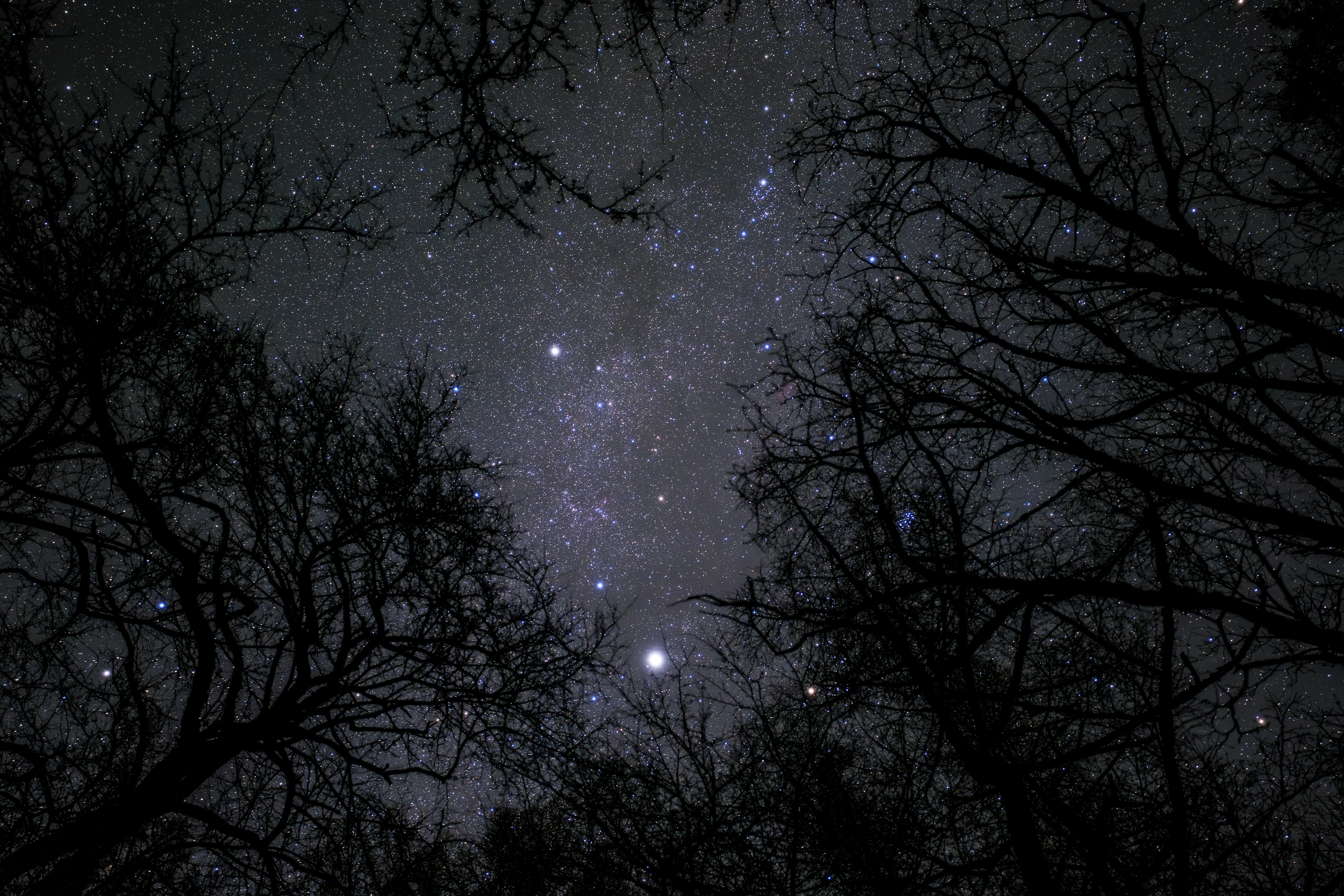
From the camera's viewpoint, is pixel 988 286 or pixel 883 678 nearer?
pixel 988 286

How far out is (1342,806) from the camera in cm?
739

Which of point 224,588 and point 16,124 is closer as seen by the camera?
point 16,124

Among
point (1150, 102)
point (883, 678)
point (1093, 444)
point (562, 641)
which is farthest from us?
point (562, 641)

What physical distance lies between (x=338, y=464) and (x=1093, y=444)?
6280mm

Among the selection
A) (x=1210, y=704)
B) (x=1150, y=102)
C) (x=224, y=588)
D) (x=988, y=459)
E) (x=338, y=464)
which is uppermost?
(x=338, y=464)

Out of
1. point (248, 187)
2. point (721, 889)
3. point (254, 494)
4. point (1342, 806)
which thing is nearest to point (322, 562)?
point (254, 494)

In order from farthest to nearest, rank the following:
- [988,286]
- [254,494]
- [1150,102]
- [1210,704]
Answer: [254,494]
[988,286]
[1150,102]
[1210,704]

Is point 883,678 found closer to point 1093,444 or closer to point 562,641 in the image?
point 1093,444

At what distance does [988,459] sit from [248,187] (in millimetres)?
5492

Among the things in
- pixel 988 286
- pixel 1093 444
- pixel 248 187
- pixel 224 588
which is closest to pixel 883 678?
pixel 1093 444

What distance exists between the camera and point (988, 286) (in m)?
3.41

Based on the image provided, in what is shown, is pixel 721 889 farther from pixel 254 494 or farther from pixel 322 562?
pixel 254 494

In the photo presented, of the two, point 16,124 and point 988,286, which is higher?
point 16,124

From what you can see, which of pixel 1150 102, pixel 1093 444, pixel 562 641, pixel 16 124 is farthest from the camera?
pixel 562 641
